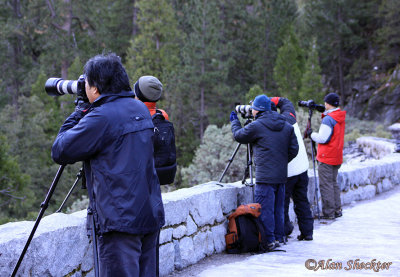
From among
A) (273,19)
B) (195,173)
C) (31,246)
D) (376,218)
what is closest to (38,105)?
(195,173)

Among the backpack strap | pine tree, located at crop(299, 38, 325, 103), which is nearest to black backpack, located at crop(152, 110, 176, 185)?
the backpack strap

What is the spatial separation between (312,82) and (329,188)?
65.0 feet

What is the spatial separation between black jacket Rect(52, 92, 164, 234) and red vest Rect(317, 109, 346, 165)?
4.41m

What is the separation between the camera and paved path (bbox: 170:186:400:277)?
404 cm

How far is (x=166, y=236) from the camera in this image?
160 inches

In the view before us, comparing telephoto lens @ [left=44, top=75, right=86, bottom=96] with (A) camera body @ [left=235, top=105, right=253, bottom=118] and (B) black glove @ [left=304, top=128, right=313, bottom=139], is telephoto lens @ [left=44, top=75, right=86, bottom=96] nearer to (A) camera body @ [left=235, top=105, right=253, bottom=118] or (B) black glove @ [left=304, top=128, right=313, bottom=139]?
(A) camera body @ [left=235, top=105, right=253, bottom=118]

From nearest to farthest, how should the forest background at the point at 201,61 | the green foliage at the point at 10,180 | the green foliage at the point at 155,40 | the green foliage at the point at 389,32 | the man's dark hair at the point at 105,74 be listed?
1. the man's dark hair at the point at 105,74
2. the green foliage at the point at 10,180
3. the forest background at the point at 201,61
4. the green foliage at the point at 155,40
5. the green foliage at the point at 389,32

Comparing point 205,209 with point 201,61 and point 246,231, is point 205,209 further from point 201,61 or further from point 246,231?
point 201,61

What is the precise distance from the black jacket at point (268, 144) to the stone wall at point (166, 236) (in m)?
0.50

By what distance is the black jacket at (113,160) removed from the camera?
231cm

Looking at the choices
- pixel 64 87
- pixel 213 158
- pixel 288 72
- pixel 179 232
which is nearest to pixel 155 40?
pixel 288 72

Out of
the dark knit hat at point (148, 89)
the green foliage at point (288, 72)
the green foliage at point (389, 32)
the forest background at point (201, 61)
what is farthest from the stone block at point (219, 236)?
the green foliage at point (389, 32)

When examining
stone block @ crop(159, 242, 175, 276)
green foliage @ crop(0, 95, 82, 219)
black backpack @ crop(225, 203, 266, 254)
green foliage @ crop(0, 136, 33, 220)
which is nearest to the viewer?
stone block @ crop(159, 242, 175, 276)

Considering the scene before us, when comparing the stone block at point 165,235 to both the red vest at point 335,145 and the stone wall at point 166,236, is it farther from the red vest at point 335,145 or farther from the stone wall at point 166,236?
the red vest at point 335,145
